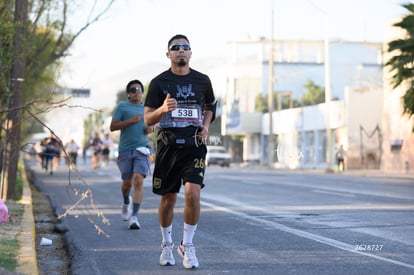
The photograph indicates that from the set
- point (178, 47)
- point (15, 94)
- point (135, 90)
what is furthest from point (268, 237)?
point (15, 94)

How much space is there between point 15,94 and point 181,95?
8.76 metres

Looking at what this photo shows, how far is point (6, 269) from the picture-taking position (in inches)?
289

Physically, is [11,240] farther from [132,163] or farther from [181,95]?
[132,163]

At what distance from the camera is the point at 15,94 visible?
1623cm

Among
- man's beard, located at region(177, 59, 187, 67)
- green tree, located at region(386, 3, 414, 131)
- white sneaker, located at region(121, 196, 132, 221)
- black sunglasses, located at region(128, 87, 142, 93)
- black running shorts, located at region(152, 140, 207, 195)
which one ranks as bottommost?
white sneaker, located at region(121, 196, 132, 221)

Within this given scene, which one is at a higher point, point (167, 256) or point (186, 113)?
point (186, 113)

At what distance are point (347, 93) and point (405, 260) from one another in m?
48.9

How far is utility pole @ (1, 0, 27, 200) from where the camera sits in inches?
620

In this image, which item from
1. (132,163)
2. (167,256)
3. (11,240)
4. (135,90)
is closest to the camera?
(167,256)

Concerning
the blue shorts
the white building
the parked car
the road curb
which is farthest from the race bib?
A: the parked car

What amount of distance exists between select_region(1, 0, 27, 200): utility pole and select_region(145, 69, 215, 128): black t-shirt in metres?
7.28

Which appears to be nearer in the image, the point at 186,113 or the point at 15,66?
the point at 186,113

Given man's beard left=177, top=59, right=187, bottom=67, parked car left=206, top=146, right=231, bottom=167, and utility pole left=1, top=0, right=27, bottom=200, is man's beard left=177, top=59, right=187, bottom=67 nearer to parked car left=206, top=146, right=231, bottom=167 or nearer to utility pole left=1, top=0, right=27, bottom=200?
utility pole left=1, top=0, right=27, bottom=200

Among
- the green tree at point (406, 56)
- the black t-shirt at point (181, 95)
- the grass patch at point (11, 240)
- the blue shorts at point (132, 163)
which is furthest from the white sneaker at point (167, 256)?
the green tree at point (406, 56)
